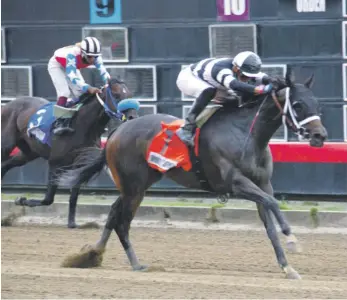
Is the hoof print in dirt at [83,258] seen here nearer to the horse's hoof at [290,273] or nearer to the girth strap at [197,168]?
the girth strap at [197,168]

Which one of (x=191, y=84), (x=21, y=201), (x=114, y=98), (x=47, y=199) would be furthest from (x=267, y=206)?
(x=21, y=201)

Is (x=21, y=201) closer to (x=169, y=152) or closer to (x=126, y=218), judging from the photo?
(x=126, y=218)

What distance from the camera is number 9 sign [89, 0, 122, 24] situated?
42.9 feet

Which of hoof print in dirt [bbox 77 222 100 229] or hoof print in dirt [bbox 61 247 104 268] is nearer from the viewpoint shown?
hoof print in dirt [bbox 61 247 104 268]

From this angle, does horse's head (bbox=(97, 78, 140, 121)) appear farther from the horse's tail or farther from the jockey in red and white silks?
the horse's tail

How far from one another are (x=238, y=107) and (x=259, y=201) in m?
0.94

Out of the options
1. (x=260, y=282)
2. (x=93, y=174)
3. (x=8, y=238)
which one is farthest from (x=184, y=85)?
(x=8, y=238)

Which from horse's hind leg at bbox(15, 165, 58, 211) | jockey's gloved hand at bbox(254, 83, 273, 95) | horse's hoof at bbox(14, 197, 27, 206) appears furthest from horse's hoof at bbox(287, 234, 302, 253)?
horse's hoof at bbox(14, 197, 27, 206)

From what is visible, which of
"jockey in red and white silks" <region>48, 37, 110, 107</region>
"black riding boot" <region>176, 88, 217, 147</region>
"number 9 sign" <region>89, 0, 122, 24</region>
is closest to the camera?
"black riding boot" <region>176, 88, 217, 147</region>

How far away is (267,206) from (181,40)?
14.6ft

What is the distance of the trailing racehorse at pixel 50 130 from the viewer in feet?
37.1

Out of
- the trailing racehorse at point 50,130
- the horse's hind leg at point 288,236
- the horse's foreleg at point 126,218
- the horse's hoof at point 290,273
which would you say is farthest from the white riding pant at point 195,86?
the horse's hoof at point 290,273

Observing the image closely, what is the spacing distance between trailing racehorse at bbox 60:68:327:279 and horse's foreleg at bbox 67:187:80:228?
1.73 m

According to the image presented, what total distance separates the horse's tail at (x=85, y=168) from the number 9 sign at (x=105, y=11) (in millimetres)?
3219
